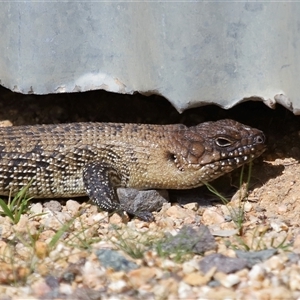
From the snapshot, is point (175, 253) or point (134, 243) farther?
point (134, 243)

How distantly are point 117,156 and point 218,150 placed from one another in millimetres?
879

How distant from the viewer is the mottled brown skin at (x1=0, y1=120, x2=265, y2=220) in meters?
5.86

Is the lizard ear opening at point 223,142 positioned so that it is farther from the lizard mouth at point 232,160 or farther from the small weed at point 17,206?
the small weed at point 17,206

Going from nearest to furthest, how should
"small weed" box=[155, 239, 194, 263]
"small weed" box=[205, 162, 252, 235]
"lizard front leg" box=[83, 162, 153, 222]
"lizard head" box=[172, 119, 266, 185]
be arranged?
"small weed" box=[155, 239, 194, 263] → "small weed" box=[205, 162, 252, 235] → "lizard front leg" box=[83, 162, 153, 222] → "lizard head" box=[172, 119, 266, 185]

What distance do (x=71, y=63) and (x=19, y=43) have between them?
1.50ft

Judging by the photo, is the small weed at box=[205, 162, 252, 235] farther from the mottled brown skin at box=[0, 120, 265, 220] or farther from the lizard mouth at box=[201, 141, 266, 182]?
the mottled brown skin at box=[0, 120, 265, 220]

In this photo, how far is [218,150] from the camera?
19.1ft

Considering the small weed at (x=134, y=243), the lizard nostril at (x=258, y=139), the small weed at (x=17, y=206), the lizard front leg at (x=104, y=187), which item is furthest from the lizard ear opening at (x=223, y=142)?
the small weed at (x=17, y=206)

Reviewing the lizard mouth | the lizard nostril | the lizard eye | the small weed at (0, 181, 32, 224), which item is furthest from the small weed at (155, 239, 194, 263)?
the lizard nostril

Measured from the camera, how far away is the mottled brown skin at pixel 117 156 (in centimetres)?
586

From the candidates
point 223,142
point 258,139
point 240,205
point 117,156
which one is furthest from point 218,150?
point 117,156

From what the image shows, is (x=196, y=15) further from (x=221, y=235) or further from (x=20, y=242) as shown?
(x=20, y=242)

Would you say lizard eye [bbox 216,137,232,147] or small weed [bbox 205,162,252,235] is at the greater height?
lizard eye [bbox 216,137,232,147]

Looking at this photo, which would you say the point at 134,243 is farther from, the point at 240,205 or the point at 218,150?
the point at 218,150
